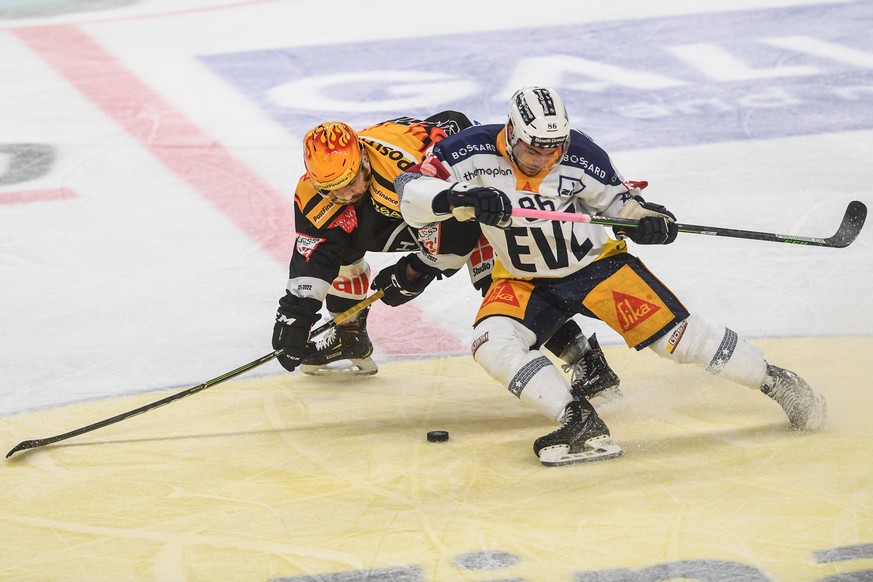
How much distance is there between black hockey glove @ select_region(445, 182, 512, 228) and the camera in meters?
4.34

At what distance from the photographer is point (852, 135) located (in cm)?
783

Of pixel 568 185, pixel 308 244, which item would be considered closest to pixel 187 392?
pixel 308 244

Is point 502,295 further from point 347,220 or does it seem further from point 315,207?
point 315,207

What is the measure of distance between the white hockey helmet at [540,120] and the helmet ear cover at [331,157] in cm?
60

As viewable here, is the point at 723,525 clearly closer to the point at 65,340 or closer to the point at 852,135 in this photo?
the point at 65,340

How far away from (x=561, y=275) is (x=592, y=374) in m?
0.57

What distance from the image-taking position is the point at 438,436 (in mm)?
4781

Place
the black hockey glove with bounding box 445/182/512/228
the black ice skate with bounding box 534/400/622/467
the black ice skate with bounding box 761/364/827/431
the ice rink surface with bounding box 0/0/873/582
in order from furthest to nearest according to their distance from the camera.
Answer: the black ice skate with bounding box 761/364/827/431, the black ice skate with bounding box 534/400/622/467, the black hockey glove with bounding box 445/182/512/228, the ice rink surface with bounding box 0/0/873/582

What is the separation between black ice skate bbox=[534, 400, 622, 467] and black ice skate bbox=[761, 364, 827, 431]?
0.61m

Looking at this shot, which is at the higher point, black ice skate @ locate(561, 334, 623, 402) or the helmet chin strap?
the helmet chin strap

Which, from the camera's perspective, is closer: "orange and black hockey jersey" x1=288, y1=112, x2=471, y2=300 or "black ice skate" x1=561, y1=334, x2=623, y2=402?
"orange and black hockey jersey" x1=288, y1=112, x2=471, y2=300

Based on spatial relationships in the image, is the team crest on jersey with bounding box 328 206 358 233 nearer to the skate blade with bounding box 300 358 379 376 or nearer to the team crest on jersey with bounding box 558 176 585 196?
the skate blade with bounding box 300 358 379 376

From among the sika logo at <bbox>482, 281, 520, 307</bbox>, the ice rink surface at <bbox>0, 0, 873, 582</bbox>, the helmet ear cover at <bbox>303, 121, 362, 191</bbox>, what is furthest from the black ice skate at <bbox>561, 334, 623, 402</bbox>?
the helmet ear cover at <bbox>303, 121, 362, 191</bbox>

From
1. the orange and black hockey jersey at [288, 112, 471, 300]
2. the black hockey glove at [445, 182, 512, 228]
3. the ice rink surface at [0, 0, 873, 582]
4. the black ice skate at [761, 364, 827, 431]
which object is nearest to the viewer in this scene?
the ice rink surface at [0, 0, 873, 582]
